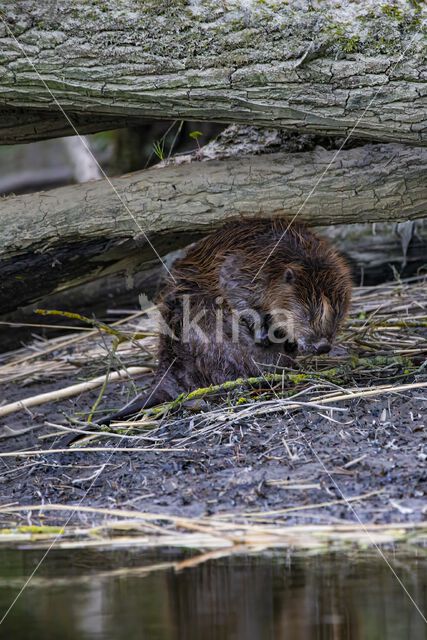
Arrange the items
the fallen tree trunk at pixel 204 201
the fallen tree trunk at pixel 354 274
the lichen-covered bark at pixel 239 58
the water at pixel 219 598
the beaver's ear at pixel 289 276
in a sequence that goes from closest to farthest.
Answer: the water at pixel 219 598
the lichen-covered bark at pixel 239 58
the fallen tree trunk at pixel 204 201
the beaver's ear at pixel 289 276
the fallen tree trunk at pixel 354 274

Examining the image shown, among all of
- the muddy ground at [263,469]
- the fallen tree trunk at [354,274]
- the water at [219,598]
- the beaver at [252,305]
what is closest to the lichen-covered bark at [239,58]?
the beaver at [252,305]

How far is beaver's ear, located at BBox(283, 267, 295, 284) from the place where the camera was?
16.8ft

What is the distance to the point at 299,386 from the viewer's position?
5020mm

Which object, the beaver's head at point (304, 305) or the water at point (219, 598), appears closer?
the water at point (219, 598)

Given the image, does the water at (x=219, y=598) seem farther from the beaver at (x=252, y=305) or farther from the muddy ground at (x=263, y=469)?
the beaver at (x=252, y=305)

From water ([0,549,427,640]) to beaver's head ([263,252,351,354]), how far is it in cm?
194

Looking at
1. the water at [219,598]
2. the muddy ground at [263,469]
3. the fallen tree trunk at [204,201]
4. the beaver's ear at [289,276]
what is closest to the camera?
the water at [219,598]

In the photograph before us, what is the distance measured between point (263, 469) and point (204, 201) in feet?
4.84

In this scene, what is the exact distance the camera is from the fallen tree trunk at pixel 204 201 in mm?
4922

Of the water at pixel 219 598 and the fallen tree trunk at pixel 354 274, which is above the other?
the fallen tree trunk at pixel 354 274

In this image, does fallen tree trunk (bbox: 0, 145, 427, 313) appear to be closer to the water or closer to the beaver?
the beaver

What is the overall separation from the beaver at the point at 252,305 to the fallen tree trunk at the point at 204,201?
0.14 metres

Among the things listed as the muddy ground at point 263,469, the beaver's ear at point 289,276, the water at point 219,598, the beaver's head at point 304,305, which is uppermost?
the beaver's ear at point 289,276

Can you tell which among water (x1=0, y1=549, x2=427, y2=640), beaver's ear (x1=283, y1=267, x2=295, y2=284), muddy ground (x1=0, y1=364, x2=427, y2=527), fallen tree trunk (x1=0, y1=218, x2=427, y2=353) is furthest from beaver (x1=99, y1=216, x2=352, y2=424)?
water (x1=0, y1=549, x2=427, y2=640)
